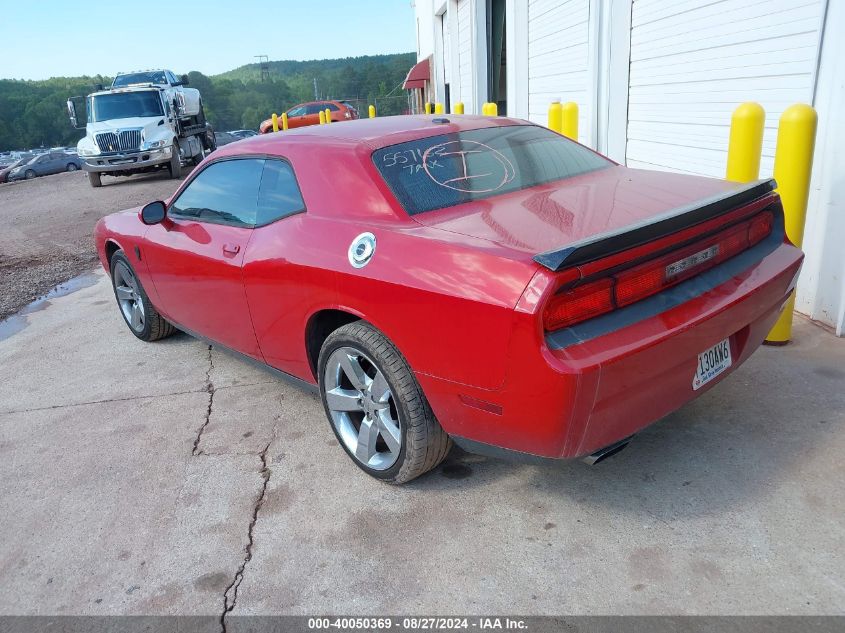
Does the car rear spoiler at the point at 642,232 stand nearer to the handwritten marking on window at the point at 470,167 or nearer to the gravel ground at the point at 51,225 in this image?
the handwritten marking on window at the point at 470,167

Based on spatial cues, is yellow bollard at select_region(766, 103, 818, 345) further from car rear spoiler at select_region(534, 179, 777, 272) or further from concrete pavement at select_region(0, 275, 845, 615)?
car rear spoiler at select_region(534, 179, 777, 272)

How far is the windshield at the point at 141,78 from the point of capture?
66.5 feet

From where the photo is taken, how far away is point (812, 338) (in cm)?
416

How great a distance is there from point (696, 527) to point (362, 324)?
1.57 meters

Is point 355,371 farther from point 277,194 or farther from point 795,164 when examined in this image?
point 795,164

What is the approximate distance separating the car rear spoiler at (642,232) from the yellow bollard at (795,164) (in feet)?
4.13

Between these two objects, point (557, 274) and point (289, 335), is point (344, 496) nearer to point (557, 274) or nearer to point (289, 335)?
point (289, 335)

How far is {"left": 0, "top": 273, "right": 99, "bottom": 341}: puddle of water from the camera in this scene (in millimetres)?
6160

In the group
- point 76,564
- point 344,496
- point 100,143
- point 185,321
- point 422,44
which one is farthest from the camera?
point 422,44

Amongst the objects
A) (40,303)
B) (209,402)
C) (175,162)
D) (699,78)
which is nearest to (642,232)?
(209,402)

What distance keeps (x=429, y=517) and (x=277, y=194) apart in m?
1.79

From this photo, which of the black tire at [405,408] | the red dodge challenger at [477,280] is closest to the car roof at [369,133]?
the red dodge challenger at [477,280]

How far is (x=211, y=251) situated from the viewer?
3809 mm

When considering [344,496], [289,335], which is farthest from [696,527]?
[289,335]
